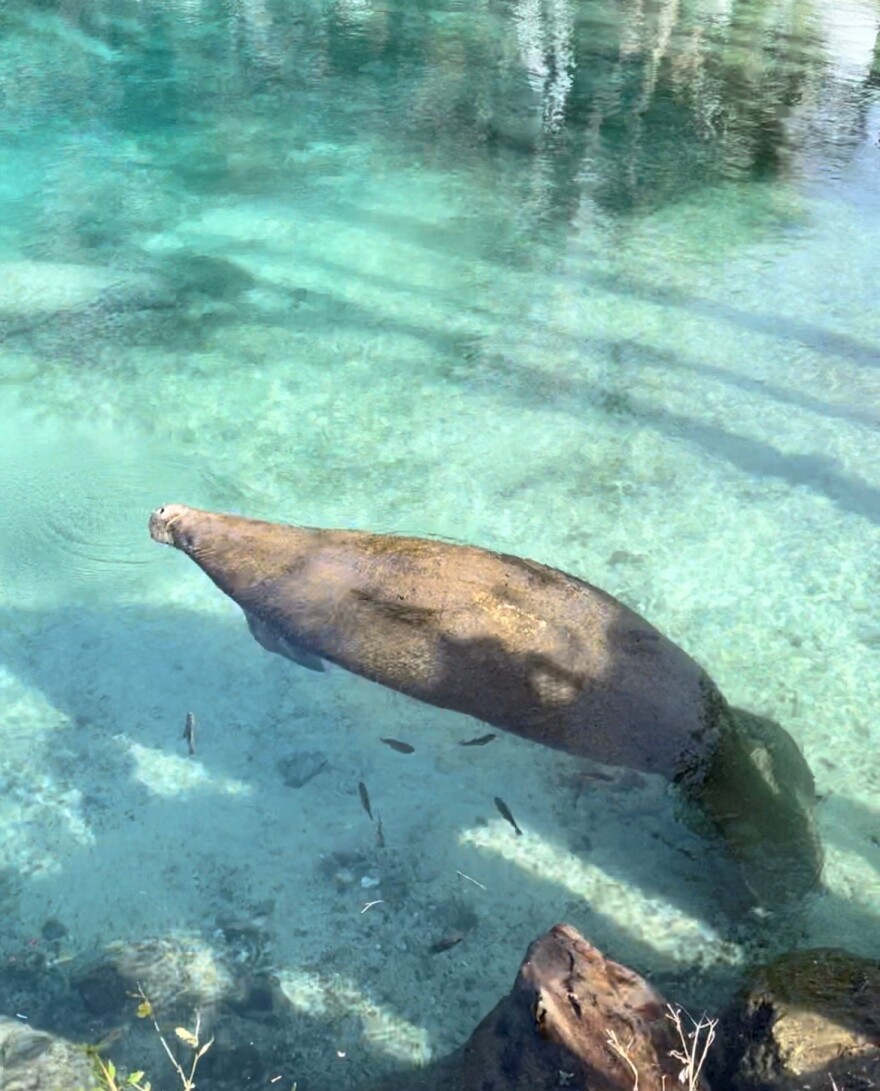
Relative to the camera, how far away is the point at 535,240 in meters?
12.2

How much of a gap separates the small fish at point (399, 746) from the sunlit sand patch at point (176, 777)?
85cm

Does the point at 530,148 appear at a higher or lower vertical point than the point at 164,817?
higher

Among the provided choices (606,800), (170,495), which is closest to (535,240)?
(170,495)

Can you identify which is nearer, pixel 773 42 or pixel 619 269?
pixel 619 269

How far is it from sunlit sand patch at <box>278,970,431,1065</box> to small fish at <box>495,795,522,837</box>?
4.12 ft

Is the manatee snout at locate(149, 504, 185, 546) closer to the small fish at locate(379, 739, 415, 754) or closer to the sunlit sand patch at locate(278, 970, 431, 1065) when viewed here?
the small fish at locate(379, 739, 415, 754)

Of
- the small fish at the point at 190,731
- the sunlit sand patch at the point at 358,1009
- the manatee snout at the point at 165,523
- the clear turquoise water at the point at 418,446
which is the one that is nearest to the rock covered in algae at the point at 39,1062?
the clear turquoise water at the point at 418,446

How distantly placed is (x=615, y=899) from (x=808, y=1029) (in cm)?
153

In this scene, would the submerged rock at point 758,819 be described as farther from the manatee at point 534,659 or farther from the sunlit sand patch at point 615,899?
the sunlit sand patch at point 615,899

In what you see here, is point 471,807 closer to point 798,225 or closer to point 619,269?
point 619,269

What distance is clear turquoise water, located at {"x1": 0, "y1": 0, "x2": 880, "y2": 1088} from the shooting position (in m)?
5.61

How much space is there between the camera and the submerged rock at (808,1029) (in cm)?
395

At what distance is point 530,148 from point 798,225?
4.05 metres

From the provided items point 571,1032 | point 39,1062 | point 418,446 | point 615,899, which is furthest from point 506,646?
point 418,446
